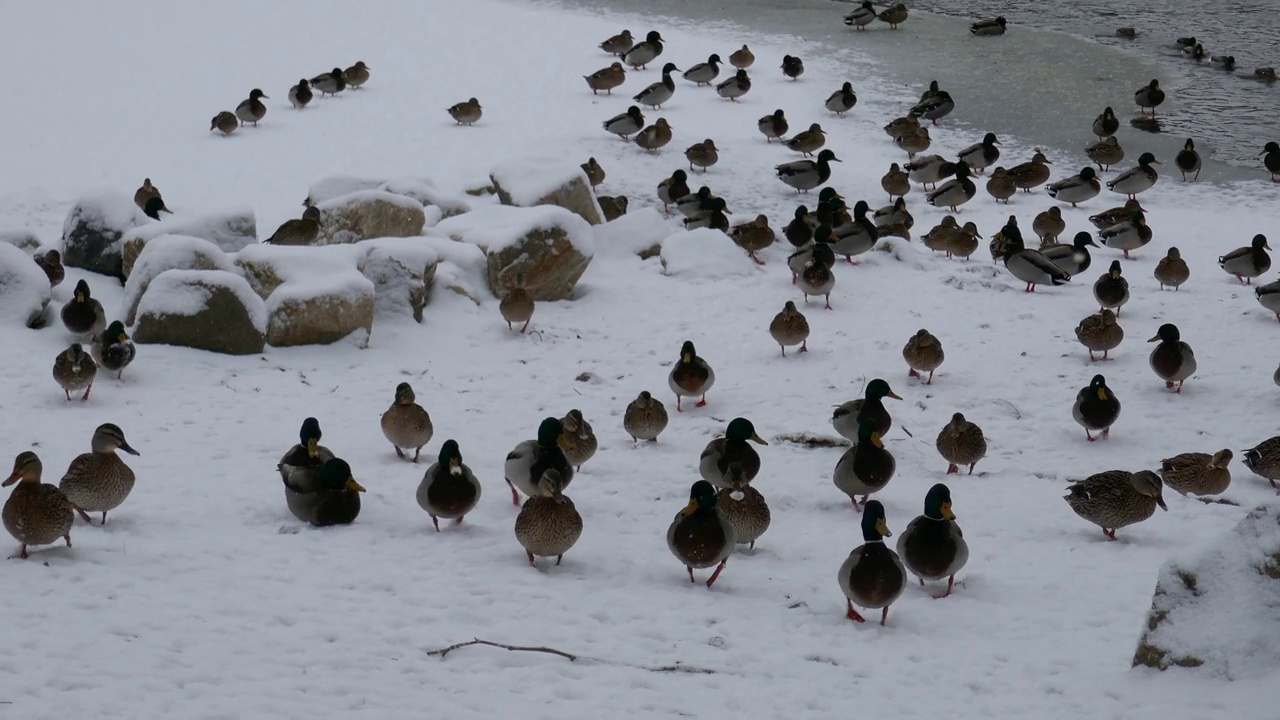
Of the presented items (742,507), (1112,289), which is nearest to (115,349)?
(742,507)

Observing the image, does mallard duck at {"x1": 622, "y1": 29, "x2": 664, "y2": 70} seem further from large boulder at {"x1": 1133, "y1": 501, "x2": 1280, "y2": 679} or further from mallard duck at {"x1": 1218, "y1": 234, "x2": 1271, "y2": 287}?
large boulder at {"x1": 1133, "y1": 501, "x2": 1280, "y2": 679}

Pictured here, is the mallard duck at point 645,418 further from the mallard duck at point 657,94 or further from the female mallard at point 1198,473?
the mallard duck at point 657,94

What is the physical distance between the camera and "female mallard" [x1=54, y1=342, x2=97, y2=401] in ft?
28.6

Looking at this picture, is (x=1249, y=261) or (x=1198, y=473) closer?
(x=1198, y=473)

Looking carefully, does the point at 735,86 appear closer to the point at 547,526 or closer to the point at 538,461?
the point at 538,461

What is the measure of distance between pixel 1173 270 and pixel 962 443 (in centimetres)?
481

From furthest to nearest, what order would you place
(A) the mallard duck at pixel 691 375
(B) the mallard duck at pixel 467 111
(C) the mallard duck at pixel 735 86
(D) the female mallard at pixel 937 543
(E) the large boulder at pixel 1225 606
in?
(C) the mallard duck at pixel 735 86, (B) the mallard duck at pixel 467 111, (A) the mallard duck at pixel 691 375, (D) the female mallard at pixel 937 543, (E) the large boulder at pixel 1225 606

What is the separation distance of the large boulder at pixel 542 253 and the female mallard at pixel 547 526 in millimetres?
5083

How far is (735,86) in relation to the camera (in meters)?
18.1

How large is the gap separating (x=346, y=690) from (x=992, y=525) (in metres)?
4.07

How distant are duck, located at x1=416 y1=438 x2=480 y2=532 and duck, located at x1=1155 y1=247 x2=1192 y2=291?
770 cm

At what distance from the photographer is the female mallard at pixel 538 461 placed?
7.50 metres

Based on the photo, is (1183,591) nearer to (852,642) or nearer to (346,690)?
(852,642)

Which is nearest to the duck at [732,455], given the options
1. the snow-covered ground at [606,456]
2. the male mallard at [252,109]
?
the snow-covered ground at [606,456]
